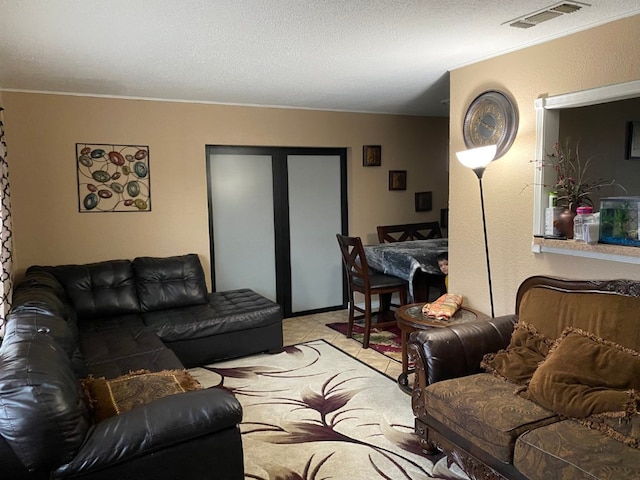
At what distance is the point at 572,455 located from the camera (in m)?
1.89

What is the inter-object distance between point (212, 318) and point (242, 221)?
4.81 feet

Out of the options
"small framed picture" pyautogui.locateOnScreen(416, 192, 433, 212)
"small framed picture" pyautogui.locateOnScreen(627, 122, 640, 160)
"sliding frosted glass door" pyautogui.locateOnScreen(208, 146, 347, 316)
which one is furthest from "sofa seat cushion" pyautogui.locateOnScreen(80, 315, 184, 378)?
"small framed picture" pyautogui.locateOnScreen(627, 122, 640, 160)

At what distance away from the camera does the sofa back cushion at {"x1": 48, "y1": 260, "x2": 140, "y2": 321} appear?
4.01 m

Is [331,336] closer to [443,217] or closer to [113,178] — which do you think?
[443,217]

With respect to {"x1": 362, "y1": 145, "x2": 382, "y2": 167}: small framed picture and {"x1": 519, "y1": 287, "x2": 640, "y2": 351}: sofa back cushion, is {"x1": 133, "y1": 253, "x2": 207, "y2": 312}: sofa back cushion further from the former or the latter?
{"x1": 519, "y1": 287, "x2": 640, "y2": 351}: sofa back cushion

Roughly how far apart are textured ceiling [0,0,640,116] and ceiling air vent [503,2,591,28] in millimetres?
51

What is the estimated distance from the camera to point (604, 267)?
2738mm

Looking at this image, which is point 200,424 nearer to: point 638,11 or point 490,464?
point 490,464

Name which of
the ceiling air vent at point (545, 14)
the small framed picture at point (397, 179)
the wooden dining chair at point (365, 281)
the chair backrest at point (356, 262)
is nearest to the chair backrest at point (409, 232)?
the small framed picture at point (397, 179)

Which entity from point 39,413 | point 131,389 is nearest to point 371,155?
point 131,389

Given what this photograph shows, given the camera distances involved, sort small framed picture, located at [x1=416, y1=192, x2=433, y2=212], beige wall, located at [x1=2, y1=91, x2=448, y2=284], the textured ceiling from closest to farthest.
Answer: the textured ceiling → beige wall, located at [x1=2, y1=91, x2=448, y2=284] → small framed picture, located at [x1=416, y1=192, x2=433, y2=212]

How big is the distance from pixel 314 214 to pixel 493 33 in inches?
122

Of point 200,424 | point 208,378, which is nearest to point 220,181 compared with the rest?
point 208,378

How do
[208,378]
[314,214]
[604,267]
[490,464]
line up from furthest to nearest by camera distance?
1. [314,214]
2. [208,378]
3. [604,267]
4. [490,464]
